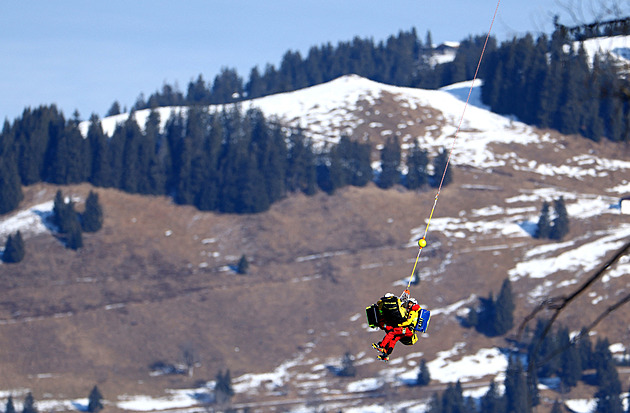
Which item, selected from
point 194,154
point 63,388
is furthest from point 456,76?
point 63,388

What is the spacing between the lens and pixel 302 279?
10862cm

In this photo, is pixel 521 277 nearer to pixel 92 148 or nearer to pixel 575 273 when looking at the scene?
pixel 575 273

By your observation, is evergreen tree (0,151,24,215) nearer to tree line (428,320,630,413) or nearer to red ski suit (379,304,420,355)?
tree line (428,320,630,413)

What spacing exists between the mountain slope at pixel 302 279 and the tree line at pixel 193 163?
2487 millimetres

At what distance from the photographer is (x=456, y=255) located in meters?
112

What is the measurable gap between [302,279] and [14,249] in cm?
3185

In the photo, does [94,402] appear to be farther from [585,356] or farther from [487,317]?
[585,356]

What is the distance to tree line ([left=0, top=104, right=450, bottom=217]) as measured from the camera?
130375 millimetres

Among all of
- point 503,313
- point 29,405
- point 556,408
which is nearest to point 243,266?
point 503,313

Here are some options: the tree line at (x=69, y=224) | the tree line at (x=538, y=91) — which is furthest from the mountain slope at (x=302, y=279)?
the tree line at (x=538, y=91)

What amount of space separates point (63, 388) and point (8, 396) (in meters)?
4.68

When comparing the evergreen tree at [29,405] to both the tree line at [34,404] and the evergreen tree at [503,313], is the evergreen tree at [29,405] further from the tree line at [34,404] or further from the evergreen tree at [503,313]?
the evergreen tree at [503,313]

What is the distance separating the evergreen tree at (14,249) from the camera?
368ft

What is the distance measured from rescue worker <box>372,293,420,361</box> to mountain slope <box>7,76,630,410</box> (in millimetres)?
73780
